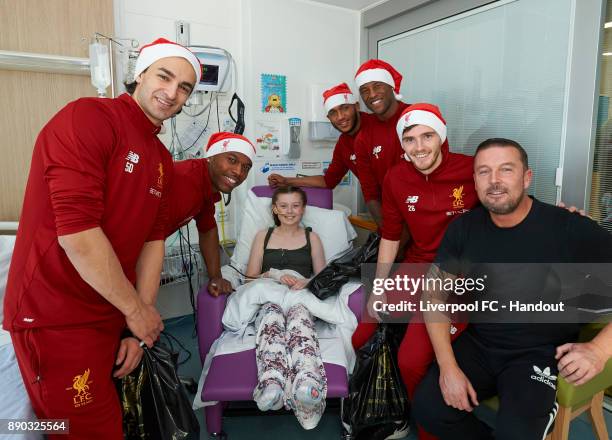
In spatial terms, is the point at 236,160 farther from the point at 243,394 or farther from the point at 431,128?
the point at 243,394

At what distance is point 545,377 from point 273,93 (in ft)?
8.82

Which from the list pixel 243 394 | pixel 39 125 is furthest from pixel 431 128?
pixel 39 125

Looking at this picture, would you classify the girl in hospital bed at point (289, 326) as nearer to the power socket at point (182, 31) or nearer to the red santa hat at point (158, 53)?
the red santa hat at point (158, 53)

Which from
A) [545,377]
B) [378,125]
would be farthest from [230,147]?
[545,377]

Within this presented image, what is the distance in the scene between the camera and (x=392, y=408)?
A: 5.91 feet

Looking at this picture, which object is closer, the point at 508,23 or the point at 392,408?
the point at 392,408

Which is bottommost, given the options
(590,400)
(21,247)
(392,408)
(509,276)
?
(392,408)

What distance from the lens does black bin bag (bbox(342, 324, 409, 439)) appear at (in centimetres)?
179

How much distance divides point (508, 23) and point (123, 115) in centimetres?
225

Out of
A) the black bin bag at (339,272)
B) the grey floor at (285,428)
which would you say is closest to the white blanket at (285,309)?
the black bin bag at (339,272)

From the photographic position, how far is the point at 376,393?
5.89ft

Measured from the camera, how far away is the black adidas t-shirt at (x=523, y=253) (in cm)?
149

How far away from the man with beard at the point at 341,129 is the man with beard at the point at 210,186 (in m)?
0.72

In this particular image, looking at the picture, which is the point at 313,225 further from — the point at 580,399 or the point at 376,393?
the point at 580,399
